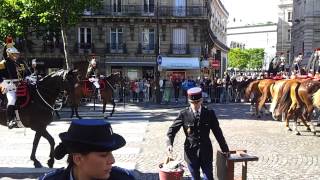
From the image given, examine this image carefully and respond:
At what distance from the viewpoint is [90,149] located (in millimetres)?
3072

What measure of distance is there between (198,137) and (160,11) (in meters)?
38.5

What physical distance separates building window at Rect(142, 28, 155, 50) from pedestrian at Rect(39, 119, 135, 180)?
137 ft

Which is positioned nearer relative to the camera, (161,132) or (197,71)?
(161,132)

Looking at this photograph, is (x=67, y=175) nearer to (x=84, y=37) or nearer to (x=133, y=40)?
(x=133, y=40)

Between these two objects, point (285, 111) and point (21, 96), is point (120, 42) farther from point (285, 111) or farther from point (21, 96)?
point (21, 96)

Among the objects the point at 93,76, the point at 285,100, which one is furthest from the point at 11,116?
the point at 93,76

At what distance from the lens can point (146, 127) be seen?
56.6ft

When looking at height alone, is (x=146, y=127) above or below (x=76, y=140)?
below

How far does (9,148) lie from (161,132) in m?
4.94

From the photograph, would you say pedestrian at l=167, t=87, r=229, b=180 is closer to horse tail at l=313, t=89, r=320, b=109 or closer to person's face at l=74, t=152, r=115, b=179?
person's face at l=74, t=152, r=115, b=179

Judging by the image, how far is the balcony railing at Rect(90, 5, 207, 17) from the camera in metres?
44.7

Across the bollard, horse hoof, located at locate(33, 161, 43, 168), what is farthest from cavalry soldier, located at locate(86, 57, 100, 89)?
the bollard

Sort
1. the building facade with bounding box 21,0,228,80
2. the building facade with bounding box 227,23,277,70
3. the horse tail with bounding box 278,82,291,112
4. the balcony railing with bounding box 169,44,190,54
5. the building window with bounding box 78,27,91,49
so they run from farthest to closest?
the building facade with bounding box 227,23,277,70
the balcony railing with bounding box 169,44,190,54
the building window with bounding box 78,27,91,49
the building facade with bounding box 21,0,228,80
the horse tail with bounding box 278,82,291,112

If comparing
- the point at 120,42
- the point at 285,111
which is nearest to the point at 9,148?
the point at 285,111
